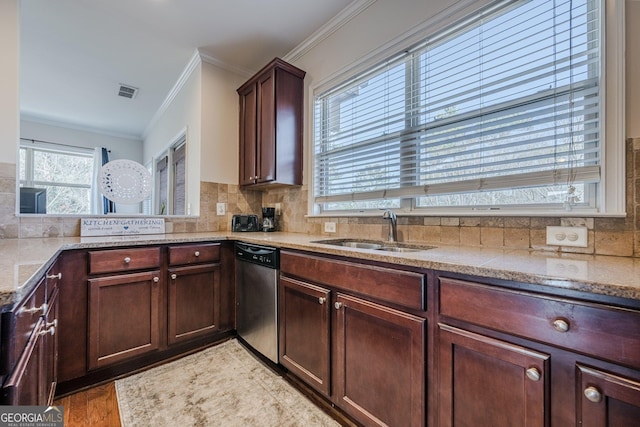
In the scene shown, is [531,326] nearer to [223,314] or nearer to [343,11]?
[223,314]

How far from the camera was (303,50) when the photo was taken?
8.60ft

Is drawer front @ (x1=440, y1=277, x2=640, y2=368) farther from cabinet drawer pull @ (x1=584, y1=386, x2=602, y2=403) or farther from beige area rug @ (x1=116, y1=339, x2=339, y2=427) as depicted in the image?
beige area rug @ (x1=116, y1=339, x2=339, y2=427)

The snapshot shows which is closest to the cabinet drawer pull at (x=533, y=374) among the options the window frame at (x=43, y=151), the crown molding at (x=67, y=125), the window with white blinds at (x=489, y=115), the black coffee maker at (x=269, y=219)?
the window with white blinds at (x=489, y=115)

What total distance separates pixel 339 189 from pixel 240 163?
4.15 feet

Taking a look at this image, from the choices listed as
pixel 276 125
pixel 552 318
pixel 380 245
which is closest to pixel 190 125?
pixel 276 125

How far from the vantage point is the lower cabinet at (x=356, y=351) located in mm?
1119

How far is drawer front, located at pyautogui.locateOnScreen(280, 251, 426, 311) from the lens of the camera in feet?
3.65

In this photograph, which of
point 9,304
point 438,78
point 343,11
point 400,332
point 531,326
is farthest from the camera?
point 343,11

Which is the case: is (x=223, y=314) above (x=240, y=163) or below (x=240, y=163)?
below

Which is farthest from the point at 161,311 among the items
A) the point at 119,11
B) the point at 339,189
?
the point at 119,11

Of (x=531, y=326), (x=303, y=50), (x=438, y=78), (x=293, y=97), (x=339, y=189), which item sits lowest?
(x=531, y=326)

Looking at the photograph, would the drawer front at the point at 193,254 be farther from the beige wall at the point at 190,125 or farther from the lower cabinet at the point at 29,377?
the lower cabinet at the point at 29,377

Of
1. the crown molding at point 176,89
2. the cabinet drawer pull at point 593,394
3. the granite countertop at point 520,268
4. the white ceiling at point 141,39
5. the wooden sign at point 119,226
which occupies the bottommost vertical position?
the cabinet drawer pull at point 593,394

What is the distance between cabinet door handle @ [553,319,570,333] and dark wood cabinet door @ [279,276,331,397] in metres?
0.93
